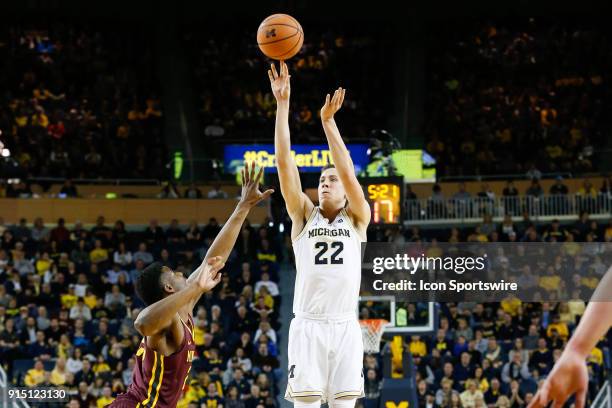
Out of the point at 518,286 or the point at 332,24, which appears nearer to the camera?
the point at 518,286

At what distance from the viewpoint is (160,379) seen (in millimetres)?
5715

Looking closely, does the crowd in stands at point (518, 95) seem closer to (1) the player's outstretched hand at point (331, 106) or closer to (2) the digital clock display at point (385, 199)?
(2) the digital clock display at point (385, 199)

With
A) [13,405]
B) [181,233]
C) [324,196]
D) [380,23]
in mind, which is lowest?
[13,405]

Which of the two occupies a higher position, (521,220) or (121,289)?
(521,220)

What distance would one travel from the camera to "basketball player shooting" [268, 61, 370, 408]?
718 centimetres

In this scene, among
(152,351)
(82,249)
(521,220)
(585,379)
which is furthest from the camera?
(521,220)

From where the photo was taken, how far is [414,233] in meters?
21.0

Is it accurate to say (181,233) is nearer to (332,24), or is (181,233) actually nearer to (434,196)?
(434,196)

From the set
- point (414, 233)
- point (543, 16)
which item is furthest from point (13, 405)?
point (543, 16)

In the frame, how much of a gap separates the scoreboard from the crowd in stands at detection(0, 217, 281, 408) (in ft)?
10.3

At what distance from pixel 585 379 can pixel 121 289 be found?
17.2 meters

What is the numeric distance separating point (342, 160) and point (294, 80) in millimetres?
23021

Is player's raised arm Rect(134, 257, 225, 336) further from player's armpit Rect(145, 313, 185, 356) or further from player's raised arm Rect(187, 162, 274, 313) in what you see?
player's raised arm Rect(187, 162, 274, 313)

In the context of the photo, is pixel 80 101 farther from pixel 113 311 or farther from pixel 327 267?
pixel 327 267
